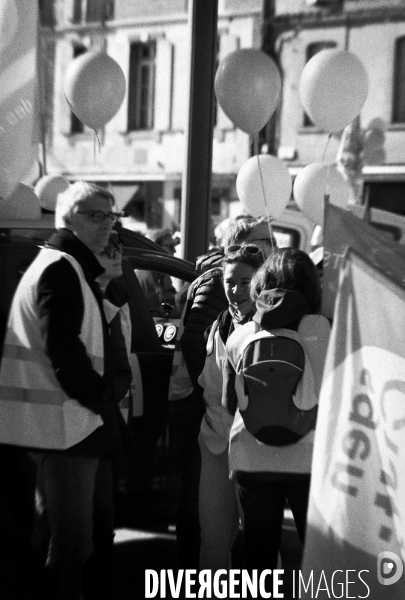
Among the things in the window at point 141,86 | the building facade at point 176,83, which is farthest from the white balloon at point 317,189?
the window at point 141,86

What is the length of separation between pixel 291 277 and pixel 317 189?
15.3 feet

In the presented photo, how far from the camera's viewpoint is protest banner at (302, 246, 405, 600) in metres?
2.74

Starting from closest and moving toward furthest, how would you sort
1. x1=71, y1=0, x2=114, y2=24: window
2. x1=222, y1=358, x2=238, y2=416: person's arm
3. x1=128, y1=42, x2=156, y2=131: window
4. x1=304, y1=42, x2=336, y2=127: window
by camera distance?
x1=222, y1=358, x2=238, y2=416: person's arm, x1=304, y1=42, x2=336, y2=127: window, x1=128, y1=42, x2=156, y2=131: window, x1=71, y1=0, x2=114, y2=24: window

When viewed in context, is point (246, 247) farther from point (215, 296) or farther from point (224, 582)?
point (224, 582)

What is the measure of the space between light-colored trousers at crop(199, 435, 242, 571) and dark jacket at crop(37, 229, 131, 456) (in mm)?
523

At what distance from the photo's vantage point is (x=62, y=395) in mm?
3467

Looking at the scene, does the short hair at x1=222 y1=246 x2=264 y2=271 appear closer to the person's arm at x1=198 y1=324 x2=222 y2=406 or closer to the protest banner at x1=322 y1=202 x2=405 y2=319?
the person's arm at x1=198 y1=324 x2=222 y2=406

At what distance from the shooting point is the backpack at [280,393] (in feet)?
11.1

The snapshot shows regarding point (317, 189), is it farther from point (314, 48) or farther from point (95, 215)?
point (314, 48)

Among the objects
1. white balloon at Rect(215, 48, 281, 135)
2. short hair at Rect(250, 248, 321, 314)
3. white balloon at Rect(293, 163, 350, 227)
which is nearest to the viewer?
short hair at Rect(250, 248, 321, 314)

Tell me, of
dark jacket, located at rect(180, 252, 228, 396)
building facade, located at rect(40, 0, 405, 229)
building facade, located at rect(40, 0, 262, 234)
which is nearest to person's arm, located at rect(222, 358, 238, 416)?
dark jacket, located at rect(180, 252, 228, 396)

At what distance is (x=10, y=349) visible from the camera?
3514 millimetres

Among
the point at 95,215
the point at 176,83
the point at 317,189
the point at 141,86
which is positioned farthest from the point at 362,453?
the point at 141,86

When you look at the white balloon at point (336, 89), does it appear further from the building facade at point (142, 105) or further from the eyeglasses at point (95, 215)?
the building facade at point (142, 105)
